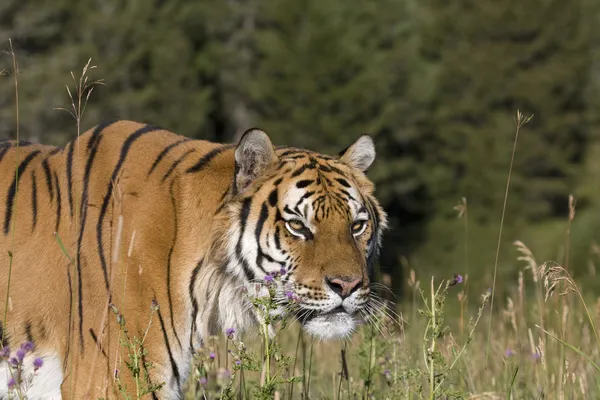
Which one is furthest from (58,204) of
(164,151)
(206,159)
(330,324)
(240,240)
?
(330,324)

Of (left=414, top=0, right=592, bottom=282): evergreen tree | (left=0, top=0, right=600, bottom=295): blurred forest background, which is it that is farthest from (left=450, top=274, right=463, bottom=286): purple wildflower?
(left=414, top=0, right=592, bottom=282): evergreen tree

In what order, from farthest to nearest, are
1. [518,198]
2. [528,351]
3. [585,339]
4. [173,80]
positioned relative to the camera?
[518,198] < [173,80] < [528,351] < [585,339]

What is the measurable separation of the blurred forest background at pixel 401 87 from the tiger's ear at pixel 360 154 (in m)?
35.8

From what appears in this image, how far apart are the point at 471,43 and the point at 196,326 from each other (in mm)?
57598

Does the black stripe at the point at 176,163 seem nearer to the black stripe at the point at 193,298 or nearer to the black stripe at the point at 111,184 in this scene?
the black stripe at the point at 111,184

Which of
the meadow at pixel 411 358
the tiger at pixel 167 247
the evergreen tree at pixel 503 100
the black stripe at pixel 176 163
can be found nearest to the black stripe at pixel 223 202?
the tiger at pixel 167 247

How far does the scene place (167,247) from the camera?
16.5 ft

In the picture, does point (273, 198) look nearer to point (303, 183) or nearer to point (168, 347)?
point (303, 183)

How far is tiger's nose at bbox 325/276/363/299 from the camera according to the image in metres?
4.93

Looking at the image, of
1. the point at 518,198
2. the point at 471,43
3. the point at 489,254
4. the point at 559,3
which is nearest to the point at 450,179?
the point at 518,198

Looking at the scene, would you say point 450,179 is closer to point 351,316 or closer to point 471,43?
point 471,43

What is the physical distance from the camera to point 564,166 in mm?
60156

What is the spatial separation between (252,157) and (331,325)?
86cm

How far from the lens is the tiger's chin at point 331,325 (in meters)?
5.04
